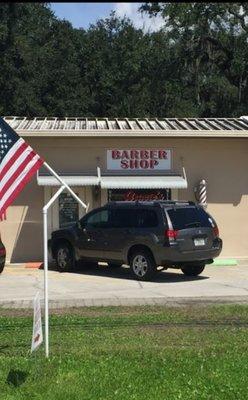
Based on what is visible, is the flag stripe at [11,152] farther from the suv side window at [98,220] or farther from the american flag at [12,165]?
the suv side window at [98,220]

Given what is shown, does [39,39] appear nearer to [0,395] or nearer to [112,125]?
[112,125]

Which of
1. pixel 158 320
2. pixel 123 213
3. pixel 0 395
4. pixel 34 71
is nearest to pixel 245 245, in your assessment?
pixel 123 213

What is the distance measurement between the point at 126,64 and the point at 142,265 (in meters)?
28.4

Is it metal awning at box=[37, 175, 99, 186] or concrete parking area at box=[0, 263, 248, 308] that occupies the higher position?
metal awning at box=[37, 175, 99, 186]

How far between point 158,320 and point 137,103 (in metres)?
31.9

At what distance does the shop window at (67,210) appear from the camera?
20.1 m

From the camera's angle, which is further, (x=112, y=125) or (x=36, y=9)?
(x=36, y=9)

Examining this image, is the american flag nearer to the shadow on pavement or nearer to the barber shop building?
the shadow on pavement

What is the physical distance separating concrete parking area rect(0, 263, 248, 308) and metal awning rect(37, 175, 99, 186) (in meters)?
2.60

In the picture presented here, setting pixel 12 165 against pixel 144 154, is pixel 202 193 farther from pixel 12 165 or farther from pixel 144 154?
pixel 12 165

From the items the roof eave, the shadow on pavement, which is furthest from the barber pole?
the shadow on pavement

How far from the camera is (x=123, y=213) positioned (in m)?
16.4

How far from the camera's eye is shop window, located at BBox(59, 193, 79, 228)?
20.1 meters

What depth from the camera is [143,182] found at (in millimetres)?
19656
